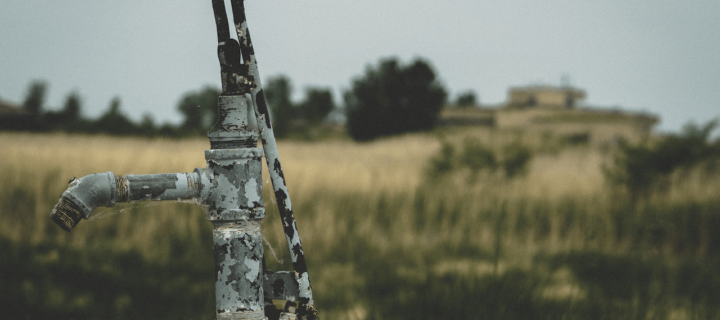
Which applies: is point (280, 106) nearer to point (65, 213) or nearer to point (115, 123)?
point (115, 123)

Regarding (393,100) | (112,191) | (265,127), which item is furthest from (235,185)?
(393,100)

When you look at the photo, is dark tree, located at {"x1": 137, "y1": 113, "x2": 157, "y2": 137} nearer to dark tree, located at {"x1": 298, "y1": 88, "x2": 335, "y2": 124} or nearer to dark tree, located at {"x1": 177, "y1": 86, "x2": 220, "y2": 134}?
dark tree, located at {"x1": 177, "y1": 86, "x2": 220, "y2": 134}

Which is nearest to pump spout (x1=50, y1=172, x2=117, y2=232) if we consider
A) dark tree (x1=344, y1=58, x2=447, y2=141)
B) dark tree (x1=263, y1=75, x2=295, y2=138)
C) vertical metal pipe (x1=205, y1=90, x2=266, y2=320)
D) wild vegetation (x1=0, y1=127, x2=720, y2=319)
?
vertical metal pipe (x1=205, y1=90, x2=266, y2=320)

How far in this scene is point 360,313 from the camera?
7.77 feet

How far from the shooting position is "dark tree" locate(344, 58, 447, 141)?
27.3 meters

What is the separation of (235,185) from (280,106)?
30372mm

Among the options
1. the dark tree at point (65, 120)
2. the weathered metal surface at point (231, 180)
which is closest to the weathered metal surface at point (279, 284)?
the weathered metal surface at point (231, 180)

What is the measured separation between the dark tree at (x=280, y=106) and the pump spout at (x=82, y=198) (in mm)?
17728

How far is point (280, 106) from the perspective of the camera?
30719 mm

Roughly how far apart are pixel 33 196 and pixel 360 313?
3530 mm

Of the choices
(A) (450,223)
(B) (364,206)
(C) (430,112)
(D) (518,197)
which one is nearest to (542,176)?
(D) (518,197)

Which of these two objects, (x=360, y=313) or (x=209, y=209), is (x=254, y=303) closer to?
(x=209, y=209)

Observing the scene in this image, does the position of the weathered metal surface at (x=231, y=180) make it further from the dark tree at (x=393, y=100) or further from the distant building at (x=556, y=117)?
the dark tree at (x=393, y=100)

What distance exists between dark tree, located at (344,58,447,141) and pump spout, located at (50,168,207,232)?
2625cm
